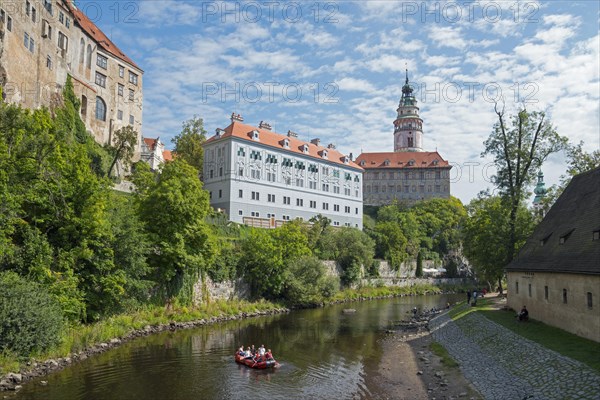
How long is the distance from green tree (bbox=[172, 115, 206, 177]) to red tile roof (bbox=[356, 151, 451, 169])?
55.6 meters

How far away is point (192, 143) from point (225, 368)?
51.7 m

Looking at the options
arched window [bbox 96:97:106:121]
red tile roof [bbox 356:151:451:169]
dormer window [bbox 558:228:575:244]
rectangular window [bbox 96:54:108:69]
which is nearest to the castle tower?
red tile roof [bbox 356:151:451:169]

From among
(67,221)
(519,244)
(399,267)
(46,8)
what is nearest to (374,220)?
Result: (399,267)

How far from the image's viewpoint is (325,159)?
241 feet

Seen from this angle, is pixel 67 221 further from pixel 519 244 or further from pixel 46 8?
pixel 519 244

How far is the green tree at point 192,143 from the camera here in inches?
2689

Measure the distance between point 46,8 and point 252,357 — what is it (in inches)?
1579

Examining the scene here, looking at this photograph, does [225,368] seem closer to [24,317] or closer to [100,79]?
[24,317]

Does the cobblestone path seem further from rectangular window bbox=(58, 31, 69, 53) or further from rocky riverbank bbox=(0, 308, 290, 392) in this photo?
rectangular window bbox=(58, 31, 69, 53)

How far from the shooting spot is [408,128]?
12912 centimetres

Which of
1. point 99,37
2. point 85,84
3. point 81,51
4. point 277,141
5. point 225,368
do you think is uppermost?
point 99,37

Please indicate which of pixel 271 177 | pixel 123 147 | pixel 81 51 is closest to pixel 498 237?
pixel 271 177

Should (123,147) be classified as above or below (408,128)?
below

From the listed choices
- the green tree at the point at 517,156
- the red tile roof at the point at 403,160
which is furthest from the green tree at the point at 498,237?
the red tile roof at the point at 403,160
